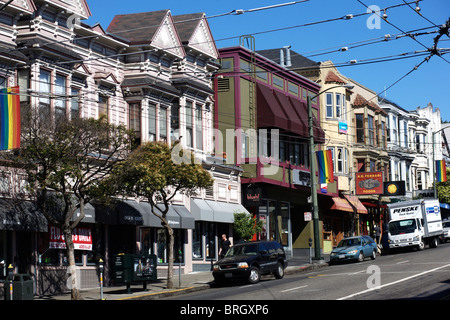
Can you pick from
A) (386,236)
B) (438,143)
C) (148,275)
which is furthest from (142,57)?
(438,143)

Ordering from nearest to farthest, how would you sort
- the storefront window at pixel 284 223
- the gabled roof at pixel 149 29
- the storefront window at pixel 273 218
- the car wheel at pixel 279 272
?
the car wheel at pixel 279 272, the gabled roof at pixel 149 29, the storefront window at pixel 273 218, the storefront window at pixel 284 223

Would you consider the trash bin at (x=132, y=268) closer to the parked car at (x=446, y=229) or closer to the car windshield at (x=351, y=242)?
the car windshield at (x=351, y=242)

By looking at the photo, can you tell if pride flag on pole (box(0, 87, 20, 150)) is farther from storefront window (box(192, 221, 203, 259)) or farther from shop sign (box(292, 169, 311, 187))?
shop sign (box(292, 169, 311, 187))

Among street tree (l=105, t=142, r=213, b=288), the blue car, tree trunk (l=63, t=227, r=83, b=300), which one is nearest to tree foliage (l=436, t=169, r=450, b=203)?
the blue car

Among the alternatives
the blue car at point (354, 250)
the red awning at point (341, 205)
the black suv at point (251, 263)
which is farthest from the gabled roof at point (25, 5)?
Answer: the red awning at point (341, 205)

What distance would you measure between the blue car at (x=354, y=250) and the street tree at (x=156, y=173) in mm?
12131

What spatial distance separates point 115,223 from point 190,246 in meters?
7.46

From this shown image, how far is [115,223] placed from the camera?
2941cm

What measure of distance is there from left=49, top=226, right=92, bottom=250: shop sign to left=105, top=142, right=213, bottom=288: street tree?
7.69 feet

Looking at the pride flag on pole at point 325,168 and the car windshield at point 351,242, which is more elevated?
the pride flag on pole at point 325,168

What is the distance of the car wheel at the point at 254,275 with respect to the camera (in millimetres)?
28141

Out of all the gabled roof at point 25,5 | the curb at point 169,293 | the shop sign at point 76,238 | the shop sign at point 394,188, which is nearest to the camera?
the curb at point 169,293

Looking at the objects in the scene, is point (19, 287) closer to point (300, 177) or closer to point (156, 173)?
point (156, 173)

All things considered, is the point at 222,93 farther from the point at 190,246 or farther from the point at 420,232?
the point at 420,232
